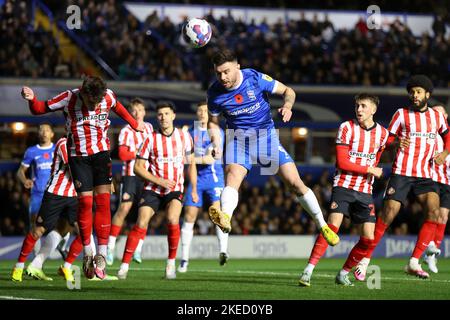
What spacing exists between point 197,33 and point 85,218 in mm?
2986

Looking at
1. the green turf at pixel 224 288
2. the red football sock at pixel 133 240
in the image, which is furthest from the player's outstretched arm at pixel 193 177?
the green turf at pixel 224 288

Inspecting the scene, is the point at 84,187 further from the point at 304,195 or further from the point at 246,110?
the point at 304,195

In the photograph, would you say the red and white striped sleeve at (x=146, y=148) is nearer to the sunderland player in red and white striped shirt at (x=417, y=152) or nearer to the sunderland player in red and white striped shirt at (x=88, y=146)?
the sunderland player in red and white striped shirt at (x=88, y=146)

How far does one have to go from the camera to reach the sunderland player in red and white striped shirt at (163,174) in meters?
12.0

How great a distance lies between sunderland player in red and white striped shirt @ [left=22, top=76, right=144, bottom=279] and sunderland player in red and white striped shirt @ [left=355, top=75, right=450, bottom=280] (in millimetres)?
3655

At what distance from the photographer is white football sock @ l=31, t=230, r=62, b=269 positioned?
38.0 ft

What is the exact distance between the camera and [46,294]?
363 inches

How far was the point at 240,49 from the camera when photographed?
88.4 feet

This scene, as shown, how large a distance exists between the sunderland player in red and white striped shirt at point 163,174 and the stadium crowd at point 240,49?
12.4 meters

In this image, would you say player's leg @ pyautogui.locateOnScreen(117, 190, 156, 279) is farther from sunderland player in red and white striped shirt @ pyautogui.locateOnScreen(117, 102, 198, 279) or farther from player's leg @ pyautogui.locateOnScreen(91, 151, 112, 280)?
player's leg @ pyautogui.locateOnScreen(91, 151, 112, 280)

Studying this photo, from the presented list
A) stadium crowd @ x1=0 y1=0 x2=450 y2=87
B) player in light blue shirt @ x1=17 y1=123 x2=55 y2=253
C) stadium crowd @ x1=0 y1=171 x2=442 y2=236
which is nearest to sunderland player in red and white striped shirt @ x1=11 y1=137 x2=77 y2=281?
player in light blue shirt @ x1=17 y1=123 x2=55 y2=253

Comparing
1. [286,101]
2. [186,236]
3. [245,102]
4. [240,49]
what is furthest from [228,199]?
[240,49]
